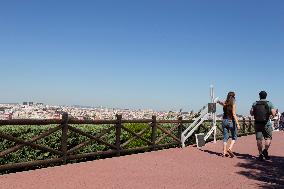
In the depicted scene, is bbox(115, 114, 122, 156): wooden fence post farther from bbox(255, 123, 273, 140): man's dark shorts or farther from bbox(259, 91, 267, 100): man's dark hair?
bbox(259, 91, 267, 100): man's dark hair

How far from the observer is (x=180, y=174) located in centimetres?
883

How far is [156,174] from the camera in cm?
871

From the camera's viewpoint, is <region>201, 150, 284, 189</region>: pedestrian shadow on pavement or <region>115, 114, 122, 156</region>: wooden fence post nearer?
<region>201, 150, 284, 189</region>: pedestrian shadow on pavement

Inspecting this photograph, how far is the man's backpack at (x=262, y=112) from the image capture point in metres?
11.6

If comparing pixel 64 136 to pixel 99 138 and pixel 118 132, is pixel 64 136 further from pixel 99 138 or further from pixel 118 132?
pixel 118 132

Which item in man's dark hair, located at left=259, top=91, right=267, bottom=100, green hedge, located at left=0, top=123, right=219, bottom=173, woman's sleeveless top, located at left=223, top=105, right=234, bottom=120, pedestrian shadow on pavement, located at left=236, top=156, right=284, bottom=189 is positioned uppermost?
man's dark hair, located at left=259, top=91, right=267, bottom=100

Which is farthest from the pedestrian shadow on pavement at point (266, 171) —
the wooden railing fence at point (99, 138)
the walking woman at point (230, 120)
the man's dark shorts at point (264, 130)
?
the wooden railing fence at point (99, 138)

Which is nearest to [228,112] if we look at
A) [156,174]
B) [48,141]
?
[156,174]

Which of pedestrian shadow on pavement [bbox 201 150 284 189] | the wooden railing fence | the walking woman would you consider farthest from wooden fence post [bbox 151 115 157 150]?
the walking woman

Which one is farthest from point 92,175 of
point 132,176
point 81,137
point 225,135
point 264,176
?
point 225,135

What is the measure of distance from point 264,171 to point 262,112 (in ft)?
8.28

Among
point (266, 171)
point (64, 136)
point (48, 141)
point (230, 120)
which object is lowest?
point (266, 171)

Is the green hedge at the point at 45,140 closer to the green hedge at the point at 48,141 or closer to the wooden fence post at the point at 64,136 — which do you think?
the green hedge at the point at 48,141

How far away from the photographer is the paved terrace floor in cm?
743
